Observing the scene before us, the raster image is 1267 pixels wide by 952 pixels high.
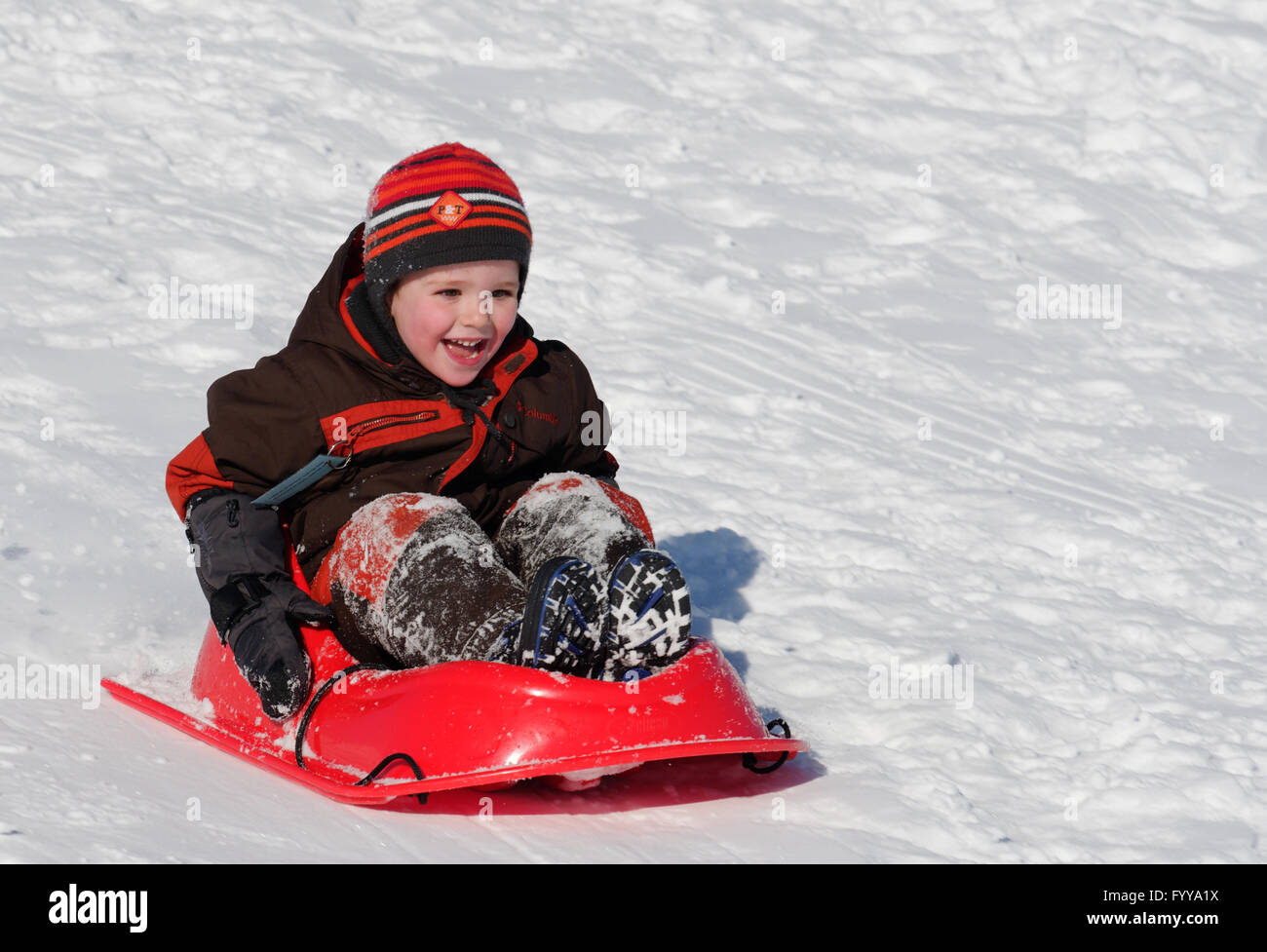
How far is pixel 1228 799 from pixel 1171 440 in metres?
2.65

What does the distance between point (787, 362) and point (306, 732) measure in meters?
3.19

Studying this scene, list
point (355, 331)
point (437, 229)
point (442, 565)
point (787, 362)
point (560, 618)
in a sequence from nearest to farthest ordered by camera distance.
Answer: point (560, 618)
point (442, 565)
point (437, 229)
point (355, 331)
point (787, 362)

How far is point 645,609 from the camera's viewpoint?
2621mm

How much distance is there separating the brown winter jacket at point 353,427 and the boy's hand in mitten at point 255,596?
0.28ft

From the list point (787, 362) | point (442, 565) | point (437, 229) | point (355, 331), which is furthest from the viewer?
point (787, 362)

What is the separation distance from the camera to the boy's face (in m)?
3.03

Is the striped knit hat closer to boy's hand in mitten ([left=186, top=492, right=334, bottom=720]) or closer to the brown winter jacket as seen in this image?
the brown winter jacket

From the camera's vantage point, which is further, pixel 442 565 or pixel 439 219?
pixel 439 219

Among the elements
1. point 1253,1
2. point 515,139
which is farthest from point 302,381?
point 1253,1

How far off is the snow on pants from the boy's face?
31 cm

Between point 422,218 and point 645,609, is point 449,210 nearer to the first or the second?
point 422,218

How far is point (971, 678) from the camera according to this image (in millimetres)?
3584

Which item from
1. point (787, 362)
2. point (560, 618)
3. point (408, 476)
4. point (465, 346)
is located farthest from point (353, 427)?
point (787, 362)

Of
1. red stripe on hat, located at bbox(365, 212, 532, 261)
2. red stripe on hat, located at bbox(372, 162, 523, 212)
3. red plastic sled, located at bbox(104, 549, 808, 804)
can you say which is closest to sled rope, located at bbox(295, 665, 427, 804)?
red plastic sled, located at bbox(104, 549, 808, 804)
